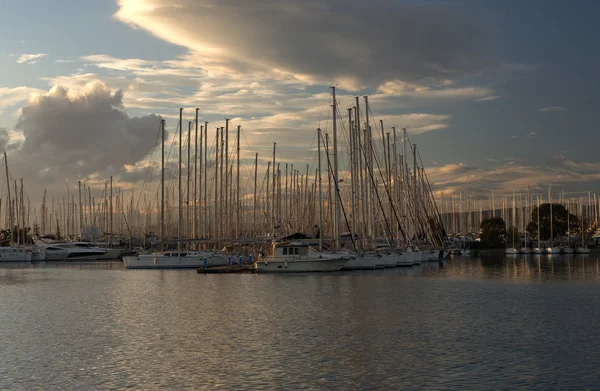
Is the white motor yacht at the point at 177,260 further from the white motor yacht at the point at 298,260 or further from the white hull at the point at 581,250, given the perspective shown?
the white hull at the point at 581,250

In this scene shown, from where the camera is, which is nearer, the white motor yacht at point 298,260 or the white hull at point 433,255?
the white motor yacht at point 298,260

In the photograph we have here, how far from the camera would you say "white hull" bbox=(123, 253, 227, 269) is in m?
87.9

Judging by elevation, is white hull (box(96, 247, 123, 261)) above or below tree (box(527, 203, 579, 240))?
below

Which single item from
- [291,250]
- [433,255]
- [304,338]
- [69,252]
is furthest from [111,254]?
[304,338]

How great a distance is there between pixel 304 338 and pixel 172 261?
197 ft

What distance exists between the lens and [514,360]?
81.8 feet

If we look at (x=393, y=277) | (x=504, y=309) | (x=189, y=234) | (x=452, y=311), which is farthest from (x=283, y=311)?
(x=189, y=234)

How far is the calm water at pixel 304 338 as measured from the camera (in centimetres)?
2241

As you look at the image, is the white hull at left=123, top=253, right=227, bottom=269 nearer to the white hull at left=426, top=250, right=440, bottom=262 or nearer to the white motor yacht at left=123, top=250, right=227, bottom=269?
the white motor yacht at left=123, top=250, right=227, bottom=269

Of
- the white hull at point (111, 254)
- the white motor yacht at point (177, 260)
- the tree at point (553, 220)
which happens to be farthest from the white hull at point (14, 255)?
the tree at point (553, 220)

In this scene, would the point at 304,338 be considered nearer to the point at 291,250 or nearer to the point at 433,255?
the point at 291,250

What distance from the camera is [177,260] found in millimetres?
87875

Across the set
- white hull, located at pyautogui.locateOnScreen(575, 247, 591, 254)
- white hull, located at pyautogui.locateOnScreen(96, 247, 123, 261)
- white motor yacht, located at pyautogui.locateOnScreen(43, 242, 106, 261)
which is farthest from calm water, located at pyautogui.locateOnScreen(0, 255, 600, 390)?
white hull, located at pyautogui.locateOnScreen(575, 247, 591, 254)

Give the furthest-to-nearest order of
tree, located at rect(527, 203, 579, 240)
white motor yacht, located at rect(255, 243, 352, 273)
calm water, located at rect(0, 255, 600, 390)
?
tree, located at rect(527, 203, 579, 240) → white motor yacht, located at rect(255, 243, 352, 273) → calm water, located at rect(0, 255, 600, 390)
